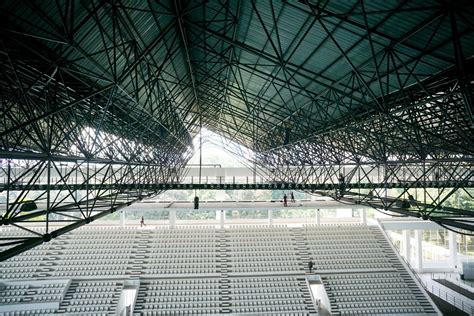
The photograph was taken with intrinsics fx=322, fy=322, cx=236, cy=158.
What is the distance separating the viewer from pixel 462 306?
24281 mm

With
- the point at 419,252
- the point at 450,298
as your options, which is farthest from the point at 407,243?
the point at 450,298

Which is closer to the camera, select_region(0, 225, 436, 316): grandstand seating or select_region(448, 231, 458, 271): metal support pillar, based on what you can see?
select_region(0, 225, 436, 316): grandstand seating

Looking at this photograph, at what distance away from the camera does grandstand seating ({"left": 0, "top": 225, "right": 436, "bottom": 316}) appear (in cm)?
2523

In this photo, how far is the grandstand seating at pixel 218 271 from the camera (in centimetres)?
2523

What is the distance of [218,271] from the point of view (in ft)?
96.9

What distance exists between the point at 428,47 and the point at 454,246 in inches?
1306

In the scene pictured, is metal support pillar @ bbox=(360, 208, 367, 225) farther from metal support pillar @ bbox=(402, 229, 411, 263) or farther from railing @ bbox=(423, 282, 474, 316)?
railing @ bbox=(423, 282, 474, 316)

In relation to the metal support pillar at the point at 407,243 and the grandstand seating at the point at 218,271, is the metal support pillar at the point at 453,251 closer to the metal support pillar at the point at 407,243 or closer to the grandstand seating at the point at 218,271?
the metal support pillar at the point at 407,243

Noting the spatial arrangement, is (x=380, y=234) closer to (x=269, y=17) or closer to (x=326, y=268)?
(x=326, y=268)

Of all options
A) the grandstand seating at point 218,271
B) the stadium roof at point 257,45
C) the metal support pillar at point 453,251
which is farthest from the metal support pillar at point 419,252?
the stadium roof at point 257,45

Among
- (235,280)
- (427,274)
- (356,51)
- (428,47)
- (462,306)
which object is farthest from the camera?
(427,274)

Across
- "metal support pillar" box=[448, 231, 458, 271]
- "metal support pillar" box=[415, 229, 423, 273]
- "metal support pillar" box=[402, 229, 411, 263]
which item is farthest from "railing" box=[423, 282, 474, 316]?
"metal support pillar" box=[448, 231, 458, 271]

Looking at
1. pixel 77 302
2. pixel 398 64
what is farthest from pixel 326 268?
pixel 398 64

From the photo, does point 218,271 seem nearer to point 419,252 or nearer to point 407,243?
point 407,243
